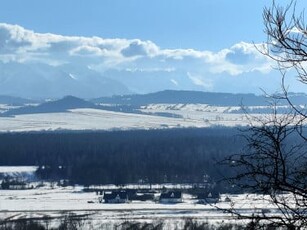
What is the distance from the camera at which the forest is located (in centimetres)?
4959

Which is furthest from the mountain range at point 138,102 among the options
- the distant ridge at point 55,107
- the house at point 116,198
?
the house at point 116,198

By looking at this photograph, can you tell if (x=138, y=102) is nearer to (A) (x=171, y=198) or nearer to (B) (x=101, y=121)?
(B) (x=101, y=121)

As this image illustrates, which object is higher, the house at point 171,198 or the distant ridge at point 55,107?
the distant ridge at point 55,107

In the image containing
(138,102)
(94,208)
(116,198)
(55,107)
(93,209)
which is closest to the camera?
(93,209)

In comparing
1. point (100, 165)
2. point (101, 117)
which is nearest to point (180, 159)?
point (100, 165)

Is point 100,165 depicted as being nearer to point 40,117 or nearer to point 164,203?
point 164,203

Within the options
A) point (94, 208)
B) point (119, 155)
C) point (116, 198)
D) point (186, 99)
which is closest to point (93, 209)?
point (94, 208)

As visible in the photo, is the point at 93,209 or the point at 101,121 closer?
the point at 93,209

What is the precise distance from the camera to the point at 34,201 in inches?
1380

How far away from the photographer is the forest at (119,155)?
→ 4959cm

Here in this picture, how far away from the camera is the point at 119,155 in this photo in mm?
60562

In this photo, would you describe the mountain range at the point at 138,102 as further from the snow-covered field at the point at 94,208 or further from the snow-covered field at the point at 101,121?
the snow-covered field at the point at 94,208

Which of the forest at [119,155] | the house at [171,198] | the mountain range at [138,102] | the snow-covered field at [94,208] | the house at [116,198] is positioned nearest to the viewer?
the snow-covered field at [94,208]

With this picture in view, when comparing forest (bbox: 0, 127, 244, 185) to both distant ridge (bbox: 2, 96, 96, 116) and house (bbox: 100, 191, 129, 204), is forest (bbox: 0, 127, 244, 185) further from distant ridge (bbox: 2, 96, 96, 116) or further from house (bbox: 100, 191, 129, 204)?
distant ridge (bbox: 2, 96, 96, 116)
